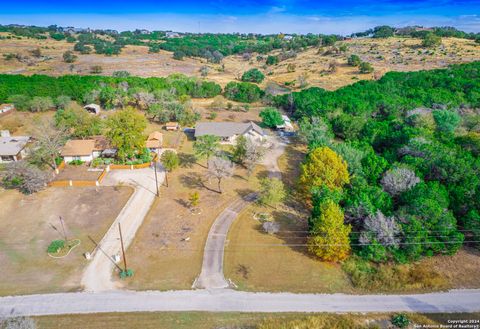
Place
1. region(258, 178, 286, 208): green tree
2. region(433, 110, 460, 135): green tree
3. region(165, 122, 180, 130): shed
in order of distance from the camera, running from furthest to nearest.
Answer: region(165, 122, 180, 130): shed
region(433, 110, 460, 135): green tree
region(258, 178, 286, 208): green tree

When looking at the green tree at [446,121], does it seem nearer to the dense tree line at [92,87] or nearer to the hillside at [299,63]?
the hillside at [299,63]

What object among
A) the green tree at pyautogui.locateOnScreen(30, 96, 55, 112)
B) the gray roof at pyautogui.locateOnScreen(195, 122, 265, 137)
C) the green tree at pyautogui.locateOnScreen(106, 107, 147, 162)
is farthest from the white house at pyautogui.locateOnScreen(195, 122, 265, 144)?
the green tree at pyautogui.locateOnScreen(30, 96, 55, 112)

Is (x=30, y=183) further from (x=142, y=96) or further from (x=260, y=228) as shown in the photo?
(x=142, y=96)

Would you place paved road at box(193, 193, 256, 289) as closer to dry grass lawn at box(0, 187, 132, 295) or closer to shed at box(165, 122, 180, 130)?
dry grass lawn at box(0, 187, 132, 295)

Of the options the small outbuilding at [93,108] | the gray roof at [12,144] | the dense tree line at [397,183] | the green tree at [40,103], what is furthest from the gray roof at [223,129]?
the green tree at [40,103]

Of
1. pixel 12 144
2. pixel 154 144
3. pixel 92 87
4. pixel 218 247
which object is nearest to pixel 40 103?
pixel 92 87

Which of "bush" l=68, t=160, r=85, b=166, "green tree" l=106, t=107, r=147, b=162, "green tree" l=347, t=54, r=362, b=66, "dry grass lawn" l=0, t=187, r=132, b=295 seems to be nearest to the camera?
"dry grass lawn" l=0, t=187, r=132, b=295

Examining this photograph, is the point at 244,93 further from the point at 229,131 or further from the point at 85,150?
the point at 85,150
